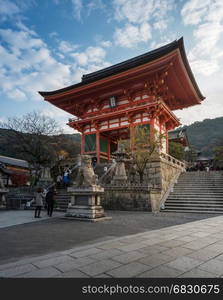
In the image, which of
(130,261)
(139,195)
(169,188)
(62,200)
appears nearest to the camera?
(130,261)

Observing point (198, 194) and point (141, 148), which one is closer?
point (198, 194)

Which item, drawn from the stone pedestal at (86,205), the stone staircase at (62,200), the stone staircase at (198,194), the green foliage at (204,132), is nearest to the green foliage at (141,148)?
the stone staircase at (198,194)

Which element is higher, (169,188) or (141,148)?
→ (141,148)

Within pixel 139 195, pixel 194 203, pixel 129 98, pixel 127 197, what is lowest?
pixel 194 203

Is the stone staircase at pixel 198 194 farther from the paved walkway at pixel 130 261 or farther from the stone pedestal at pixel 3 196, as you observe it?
the stone pedestal at pixel 3 196

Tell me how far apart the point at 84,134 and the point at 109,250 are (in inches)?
690

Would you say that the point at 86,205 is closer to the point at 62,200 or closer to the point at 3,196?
the point at 62,200

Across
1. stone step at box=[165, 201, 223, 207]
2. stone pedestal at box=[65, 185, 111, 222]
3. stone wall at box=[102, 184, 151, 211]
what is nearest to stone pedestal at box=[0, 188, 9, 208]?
stone wall at box=[102, 184, 151, 211]

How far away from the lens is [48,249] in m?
4.03

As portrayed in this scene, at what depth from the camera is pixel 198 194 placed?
13.1 meters

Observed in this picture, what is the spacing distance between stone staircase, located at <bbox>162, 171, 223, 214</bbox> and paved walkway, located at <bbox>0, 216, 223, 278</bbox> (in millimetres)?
7480

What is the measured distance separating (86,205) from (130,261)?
548 centimetres

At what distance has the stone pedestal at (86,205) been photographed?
8110 mm

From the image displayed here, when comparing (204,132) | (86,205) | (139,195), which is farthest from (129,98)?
(204,132)
